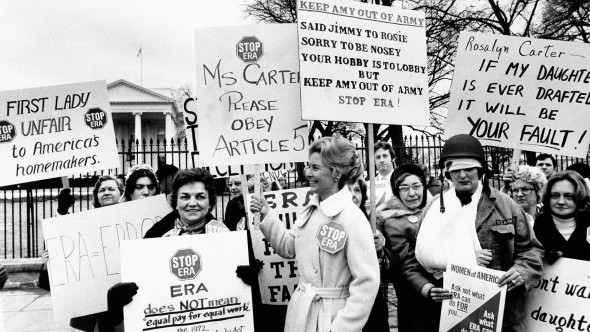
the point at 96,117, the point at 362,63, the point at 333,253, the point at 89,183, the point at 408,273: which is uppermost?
the point at 362,63

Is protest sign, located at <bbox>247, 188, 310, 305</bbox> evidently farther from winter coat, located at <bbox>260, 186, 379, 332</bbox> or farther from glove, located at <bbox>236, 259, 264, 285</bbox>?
winter coat, located at <bbox>260, 186, 379, 332</bbox>

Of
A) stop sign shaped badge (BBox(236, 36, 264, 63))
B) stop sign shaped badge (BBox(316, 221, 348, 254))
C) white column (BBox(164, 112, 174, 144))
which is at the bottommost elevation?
stop sign shaped badge (BBox(316, 221, 348, 254))

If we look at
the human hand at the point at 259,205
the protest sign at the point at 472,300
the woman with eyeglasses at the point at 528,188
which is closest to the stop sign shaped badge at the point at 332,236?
the human hand at the point at 259,205

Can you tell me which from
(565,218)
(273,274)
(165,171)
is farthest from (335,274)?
(165,171)

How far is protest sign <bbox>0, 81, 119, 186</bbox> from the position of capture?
13.1 ft

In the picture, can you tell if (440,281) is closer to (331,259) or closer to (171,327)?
(331,259)

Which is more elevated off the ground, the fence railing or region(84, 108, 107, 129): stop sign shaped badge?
region(84, 108, 107, 129): stop sign shaped badge

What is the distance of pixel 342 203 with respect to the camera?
9.11 feet

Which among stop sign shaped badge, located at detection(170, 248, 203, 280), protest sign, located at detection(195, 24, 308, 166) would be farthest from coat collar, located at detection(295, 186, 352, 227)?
protest sign, located at detection(195, 24, 308, 166)

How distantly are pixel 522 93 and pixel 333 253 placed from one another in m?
2.20

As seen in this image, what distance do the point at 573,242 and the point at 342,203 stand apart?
1538 mm

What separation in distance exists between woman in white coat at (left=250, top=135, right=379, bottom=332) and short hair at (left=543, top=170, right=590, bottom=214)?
1379 mm

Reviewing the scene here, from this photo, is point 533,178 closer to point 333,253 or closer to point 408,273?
point 408,273

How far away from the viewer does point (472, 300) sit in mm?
2885
